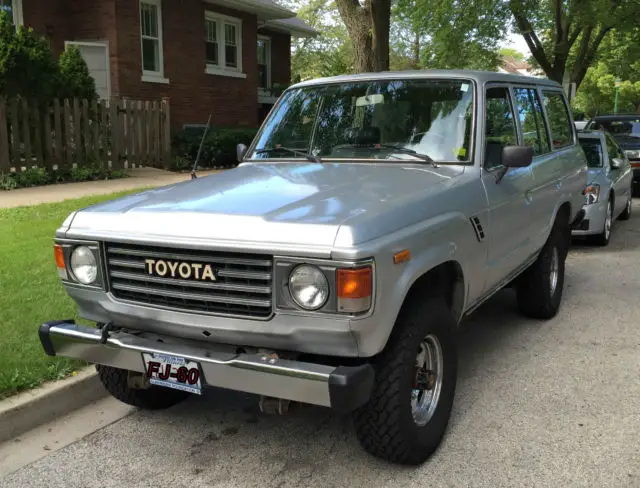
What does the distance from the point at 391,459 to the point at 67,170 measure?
1105 cm

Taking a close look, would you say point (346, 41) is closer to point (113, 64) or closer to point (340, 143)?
point (113, 64)

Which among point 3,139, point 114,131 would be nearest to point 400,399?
point 3,139

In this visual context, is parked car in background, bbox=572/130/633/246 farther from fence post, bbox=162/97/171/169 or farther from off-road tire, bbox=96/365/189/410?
fence post, bbox=162/97/171/169

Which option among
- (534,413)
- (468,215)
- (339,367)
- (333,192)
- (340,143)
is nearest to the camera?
(339,367)

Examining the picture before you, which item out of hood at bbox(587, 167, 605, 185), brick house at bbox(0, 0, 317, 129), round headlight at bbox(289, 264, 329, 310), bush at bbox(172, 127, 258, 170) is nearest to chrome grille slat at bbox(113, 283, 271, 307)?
round headlight at bbox(289, 264, 329, 310)

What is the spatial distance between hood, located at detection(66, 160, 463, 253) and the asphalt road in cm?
120

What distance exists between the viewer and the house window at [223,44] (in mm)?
19125

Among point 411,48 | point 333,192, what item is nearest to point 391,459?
point 333,192

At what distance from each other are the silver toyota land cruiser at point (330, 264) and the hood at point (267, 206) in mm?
10

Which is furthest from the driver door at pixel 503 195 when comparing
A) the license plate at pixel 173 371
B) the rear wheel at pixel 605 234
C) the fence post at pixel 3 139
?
the fence post at pixel 3 139

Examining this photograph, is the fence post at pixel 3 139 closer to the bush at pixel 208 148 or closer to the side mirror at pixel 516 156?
the bush at pixel 208 148

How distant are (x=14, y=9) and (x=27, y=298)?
1204 cm

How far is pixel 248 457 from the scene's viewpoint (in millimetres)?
3398

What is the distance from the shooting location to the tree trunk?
38.8 ft
